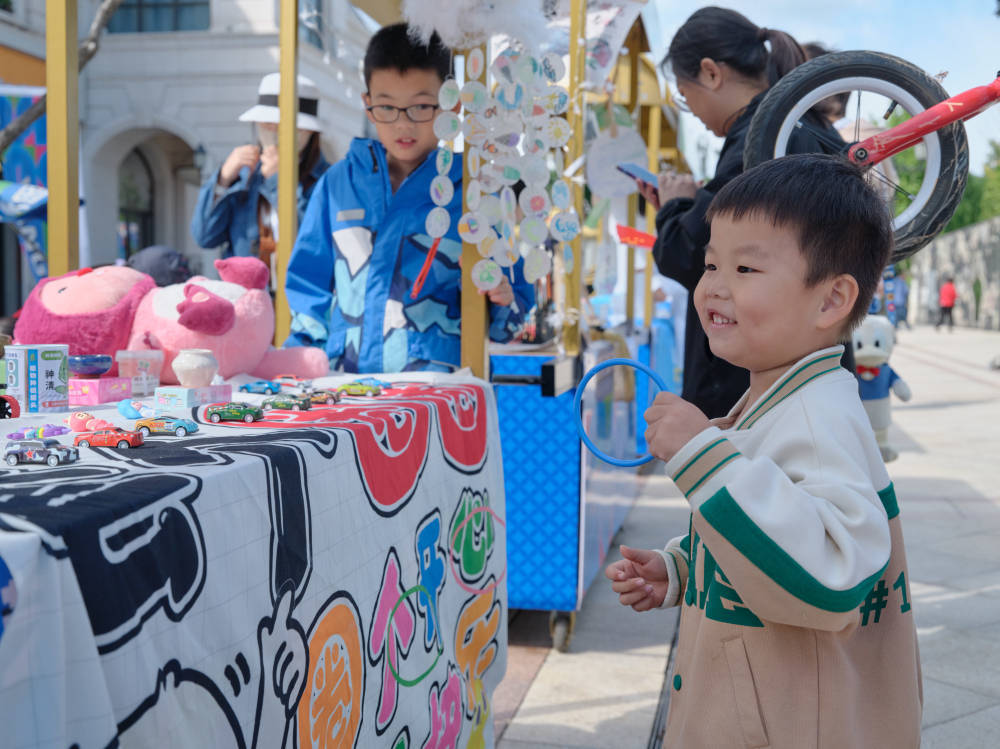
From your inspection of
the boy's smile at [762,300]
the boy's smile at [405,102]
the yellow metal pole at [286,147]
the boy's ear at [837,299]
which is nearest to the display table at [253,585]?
the boy's smile at [762,300]

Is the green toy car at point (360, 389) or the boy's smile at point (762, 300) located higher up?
the boy's smile at point (762, 300)

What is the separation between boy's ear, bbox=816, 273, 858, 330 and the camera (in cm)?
106

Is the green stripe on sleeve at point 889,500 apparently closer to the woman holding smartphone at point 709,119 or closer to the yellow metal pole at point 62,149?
the woman holding smartphone at point 709,119

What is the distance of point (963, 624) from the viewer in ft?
10.9

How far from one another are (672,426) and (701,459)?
7 centimetres

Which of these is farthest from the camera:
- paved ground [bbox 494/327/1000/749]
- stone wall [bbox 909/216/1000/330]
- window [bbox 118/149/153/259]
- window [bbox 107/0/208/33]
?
stone wall [bbox 909/216/1000/330]

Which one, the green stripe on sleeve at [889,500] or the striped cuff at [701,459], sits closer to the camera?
the striped cuff at [701,459]

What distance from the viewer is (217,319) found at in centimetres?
187

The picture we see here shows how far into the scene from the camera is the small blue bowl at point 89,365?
1713 mm

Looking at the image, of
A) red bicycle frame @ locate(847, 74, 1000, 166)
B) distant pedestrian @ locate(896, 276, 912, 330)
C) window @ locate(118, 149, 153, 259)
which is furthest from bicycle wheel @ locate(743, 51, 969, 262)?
window @ locate(118, 149, 153, 259)

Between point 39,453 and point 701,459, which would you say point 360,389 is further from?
point 701,459

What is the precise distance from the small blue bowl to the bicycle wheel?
1262 mm

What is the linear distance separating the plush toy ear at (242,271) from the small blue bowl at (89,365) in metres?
0.35

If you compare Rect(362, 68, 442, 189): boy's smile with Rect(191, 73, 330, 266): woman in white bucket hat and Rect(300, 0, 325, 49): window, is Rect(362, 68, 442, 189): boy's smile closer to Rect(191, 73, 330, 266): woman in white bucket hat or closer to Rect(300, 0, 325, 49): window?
Rect(300, 0, 325, 49): window
